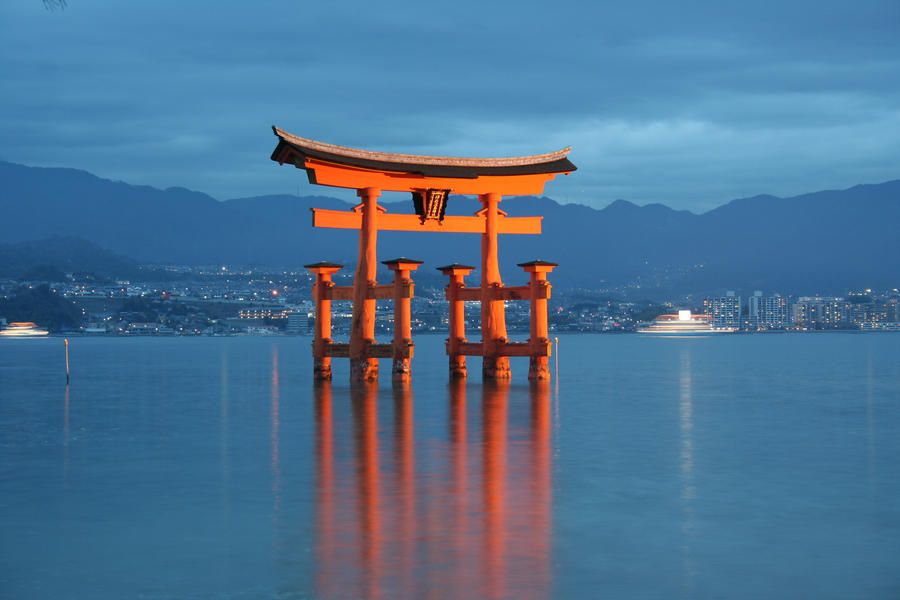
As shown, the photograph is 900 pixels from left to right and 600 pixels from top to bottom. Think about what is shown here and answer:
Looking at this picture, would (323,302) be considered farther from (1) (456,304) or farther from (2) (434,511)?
(2) (434,511)

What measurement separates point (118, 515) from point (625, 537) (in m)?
6.25

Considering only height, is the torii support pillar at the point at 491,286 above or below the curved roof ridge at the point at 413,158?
below

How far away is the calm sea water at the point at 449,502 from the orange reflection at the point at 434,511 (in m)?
0.05

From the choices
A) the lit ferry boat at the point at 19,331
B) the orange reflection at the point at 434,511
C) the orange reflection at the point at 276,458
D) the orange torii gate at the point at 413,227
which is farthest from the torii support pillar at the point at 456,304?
the lit ferry boat at the point at 19,331

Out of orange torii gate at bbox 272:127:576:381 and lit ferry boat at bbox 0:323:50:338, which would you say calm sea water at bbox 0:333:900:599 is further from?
lit ferry boat at bbox 0:323:50:338

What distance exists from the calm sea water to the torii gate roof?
7382mm

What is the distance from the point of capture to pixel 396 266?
35250 mm

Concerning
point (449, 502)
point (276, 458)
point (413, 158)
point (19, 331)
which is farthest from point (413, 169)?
point (19, 331)

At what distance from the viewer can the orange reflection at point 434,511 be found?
998cm

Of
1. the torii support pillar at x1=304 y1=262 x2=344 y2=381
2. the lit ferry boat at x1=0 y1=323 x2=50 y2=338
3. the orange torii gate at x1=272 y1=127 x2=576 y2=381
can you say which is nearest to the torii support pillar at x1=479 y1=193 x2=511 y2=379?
the orange torii gate at x1=272 y1=127 x2=576 y2=381

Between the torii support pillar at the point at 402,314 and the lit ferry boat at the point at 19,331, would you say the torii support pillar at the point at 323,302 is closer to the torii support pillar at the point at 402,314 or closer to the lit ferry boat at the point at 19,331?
the torii support pillar at the point at 402,314

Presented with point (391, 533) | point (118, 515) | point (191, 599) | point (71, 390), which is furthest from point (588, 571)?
point (71, 390)

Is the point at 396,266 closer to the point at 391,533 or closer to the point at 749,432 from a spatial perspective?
the point at 749,432

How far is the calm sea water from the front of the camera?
10.1 meters
